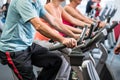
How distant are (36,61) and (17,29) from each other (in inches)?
16.3

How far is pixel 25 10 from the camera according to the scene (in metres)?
2.02

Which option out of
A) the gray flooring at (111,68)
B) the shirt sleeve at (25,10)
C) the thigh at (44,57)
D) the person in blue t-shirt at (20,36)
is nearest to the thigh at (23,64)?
the person in blue t-shirt at (20,36)

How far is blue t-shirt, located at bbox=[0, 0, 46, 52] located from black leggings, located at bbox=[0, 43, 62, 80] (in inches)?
2.8

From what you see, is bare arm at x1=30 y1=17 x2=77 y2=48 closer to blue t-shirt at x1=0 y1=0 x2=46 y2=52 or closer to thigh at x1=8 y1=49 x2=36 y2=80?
blue t-shirt at x1=0 y1=0 x2=46 y2=52

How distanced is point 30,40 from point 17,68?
0.28 metres

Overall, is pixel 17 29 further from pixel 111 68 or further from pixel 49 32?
pixel 111 68

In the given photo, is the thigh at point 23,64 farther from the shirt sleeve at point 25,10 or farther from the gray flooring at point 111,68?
the gray flooring at point 111,68

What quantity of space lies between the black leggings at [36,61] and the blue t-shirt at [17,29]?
0.23 feet

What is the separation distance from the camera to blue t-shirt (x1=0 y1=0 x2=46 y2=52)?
6.72 ft

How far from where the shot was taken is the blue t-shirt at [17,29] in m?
2.05

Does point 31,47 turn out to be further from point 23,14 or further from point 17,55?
point 23,14

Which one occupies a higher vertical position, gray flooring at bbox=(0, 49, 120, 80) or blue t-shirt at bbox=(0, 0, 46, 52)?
gray flooring at bbox=(0, 49, 120, 80)

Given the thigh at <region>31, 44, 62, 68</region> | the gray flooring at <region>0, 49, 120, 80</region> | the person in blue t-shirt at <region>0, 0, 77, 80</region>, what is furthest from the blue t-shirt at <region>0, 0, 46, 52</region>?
the gray flooring at <region>0, 49, 120, 80</region>

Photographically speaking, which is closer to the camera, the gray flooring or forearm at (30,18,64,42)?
forearm at (30,18,64,42)
